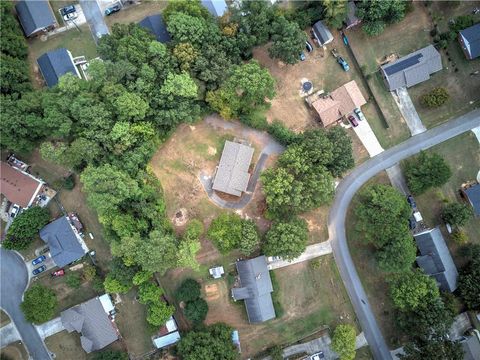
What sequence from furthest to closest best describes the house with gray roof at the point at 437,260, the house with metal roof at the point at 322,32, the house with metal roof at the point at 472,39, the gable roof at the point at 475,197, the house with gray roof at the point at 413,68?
the house with metal roof at the point at 322,32 < the house with gray roof at the point at 413,68 < the house with metal roof at the point at 472,39 < the gable roof at the point at 475,197 < the house with gray roof at the point at 437,260

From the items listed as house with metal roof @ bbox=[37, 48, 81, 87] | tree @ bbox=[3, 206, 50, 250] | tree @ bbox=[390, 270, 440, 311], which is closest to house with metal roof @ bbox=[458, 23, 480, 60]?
tree @ bbox=[390, 270, 440, 311]

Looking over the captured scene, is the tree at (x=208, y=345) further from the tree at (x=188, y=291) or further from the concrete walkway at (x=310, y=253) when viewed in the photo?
the concrete walkway at (x=310, y=253)

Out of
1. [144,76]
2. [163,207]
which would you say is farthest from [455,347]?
[144,76]

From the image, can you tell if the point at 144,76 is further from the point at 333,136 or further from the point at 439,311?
the point at 439,311

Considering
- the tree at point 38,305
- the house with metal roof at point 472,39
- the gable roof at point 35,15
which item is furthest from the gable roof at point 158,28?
the house with metal roof at point 472,39

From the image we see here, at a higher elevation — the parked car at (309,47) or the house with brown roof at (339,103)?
the parked car at (309,47)

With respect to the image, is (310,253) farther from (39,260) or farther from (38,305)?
(39,260)

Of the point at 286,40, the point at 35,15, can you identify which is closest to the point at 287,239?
the point at 286,40

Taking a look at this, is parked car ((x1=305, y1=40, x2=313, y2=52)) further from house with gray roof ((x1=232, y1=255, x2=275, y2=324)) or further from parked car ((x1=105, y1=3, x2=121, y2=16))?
house with gray roof ((x1=232, y1=255, x2=275, y2=324))
